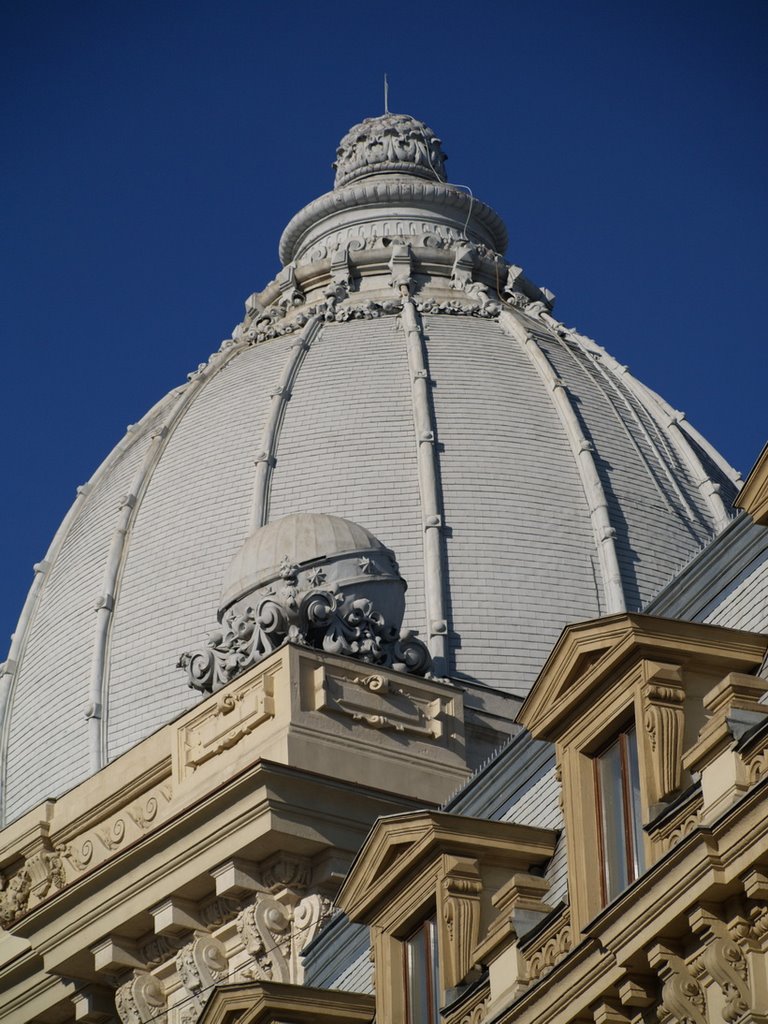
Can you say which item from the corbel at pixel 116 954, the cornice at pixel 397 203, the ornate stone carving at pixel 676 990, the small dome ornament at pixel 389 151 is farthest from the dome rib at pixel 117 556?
the ornate stone carving at pixel 676 990

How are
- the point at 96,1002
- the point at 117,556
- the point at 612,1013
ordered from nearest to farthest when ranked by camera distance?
1. the point at 612,1013
2. the point at 96,1002
3. the point at 117,556

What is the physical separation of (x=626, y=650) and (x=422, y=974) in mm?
4730

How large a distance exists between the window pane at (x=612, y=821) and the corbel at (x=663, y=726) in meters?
0.89

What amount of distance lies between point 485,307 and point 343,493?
10768 millimetres

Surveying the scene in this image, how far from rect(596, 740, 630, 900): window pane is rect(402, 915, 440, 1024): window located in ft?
10.1

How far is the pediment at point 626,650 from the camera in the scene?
2525cm

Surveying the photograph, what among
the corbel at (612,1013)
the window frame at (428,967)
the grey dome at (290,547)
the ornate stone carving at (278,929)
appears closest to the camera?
the corbel at (612,1013)

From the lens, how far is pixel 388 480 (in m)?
64.2

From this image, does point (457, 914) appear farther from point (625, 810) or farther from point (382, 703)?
point (382, 703)

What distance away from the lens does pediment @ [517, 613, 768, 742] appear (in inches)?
994

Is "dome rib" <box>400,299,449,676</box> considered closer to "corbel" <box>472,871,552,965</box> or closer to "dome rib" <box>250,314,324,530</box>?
"dome rib" <box>250,314,324,530</box>

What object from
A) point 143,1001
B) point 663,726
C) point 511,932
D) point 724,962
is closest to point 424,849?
point 511,932

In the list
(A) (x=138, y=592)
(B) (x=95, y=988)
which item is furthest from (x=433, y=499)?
(B) (x=95, y=988)

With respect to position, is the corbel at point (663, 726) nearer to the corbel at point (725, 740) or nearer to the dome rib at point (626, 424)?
the corbel at point (725, 740)
